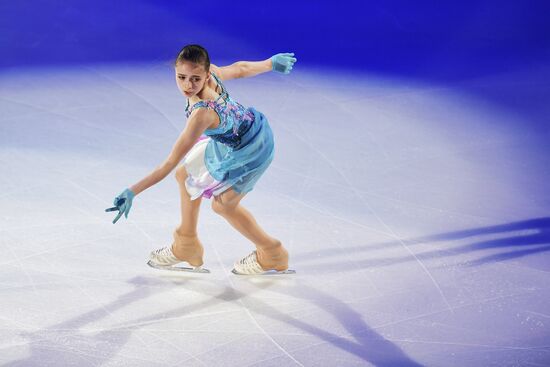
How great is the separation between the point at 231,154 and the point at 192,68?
1.77ft

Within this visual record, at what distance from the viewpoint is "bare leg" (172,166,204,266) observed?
17.0 ft

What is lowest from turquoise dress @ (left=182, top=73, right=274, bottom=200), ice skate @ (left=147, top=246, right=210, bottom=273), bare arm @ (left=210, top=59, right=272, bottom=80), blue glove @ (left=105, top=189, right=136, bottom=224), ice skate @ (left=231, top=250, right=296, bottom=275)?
blue glove @ (left=105, top=189, right=136, bottom=224)

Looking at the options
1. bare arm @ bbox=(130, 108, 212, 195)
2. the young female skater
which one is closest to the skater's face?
the young female skater

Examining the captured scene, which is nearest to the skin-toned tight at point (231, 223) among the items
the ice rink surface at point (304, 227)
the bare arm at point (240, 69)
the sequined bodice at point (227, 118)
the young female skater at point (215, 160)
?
the young female skater at point (215, 160)

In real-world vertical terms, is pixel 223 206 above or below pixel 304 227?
below

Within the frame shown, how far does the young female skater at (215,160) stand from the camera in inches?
183

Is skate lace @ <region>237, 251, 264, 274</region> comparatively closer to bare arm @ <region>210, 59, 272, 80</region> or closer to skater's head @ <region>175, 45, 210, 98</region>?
bare arm @ <region>210, 59, 272, 80</region>

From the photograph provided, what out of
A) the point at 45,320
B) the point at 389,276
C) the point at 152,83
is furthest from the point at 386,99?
the point at 45,320

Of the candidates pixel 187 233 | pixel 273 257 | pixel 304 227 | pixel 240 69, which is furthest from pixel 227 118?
pixel 304 227

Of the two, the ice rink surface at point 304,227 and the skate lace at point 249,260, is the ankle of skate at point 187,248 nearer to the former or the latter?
the ice rink surface at point 304,227

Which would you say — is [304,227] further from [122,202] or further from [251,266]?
[122,202]

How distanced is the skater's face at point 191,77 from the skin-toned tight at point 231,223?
60 cm

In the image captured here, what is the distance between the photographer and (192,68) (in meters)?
4.66

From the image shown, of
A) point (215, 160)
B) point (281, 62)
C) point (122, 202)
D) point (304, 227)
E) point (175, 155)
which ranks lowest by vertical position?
point (122, 202)
